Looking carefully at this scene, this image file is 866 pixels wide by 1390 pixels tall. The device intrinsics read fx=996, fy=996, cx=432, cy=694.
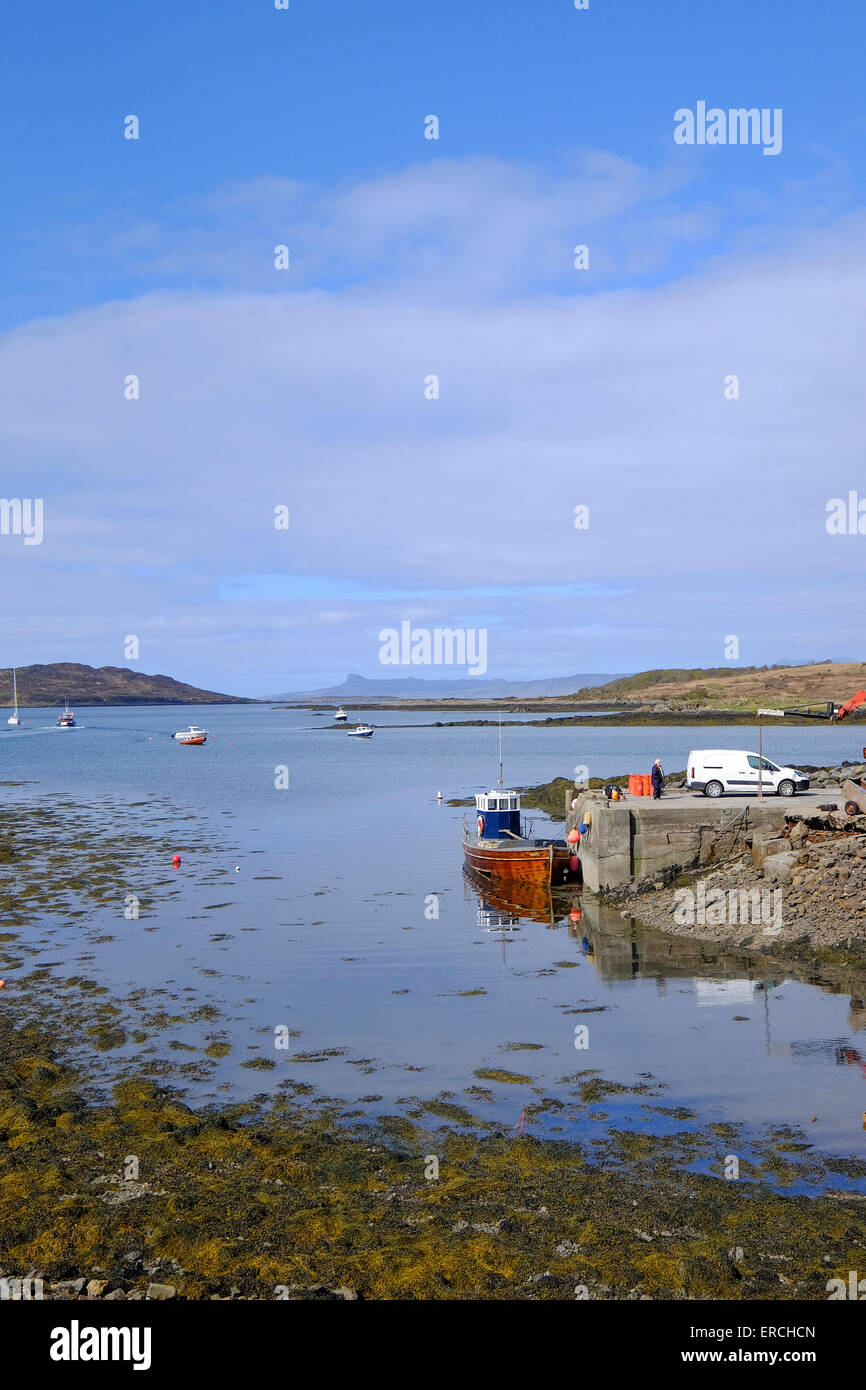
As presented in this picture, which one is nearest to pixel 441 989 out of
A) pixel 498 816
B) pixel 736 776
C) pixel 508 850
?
pixel 508 850

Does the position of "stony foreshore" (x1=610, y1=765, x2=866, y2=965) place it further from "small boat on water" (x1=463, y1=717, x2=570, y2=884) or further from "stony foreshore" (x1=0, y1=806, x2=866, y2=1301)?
"stony foreshore" (x1=0, y1=806, x2=866, y2=1301)

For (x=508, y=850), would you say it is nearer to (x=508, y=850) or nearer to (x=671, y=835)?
(x=508, y=850)

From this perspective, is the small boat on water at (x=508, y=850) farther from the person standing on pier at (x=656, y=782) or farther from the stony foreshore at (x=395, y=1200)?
the stony foreshore at (x=395, y=1200)

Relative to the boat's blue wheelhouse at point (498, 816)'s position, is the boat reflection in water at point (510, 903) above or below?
below

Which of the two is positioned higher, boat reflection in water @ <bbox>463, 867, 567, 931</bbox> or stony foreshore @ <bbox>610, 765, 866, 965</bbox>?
stony foreshore @ <bbox>610, 765, 866, 965</bbox>

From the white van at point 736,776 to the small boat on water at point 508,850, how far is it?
6.57 m

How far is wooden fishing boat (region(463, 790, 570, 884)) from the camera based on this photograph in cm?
3706

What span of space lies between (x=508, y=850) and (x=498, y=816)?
2.85 m

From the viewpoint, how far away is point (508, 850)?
37219 mm

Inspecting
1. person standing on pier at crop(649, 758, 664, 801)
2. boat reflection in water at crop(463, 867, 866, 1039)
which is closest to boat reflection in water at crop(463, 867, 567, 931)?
boat reflection in water at crop(463, 867, 866, 1039)

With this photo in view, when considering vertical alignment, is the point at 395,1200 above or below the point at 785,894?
below

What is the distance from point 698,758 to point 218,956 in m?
23.6

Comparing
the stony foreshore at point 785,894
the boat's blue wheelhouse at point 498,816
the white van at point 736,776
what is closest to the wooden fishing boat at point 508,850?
the boat's blue wheelhouse at point 498,816

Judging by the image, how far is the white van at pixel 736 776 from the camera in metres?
42.5
